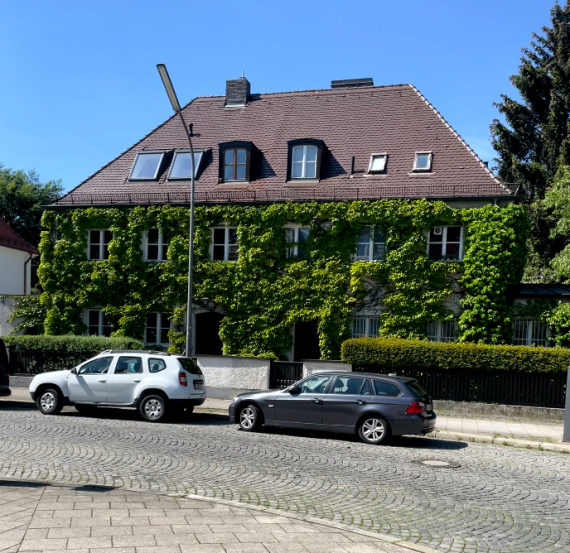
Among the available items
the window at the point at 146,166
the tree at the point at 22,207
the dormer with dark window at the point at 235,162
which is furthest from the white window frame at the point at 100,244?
the tree at the point at 22,207

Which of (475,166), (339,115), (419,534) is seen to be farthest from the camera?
(339,115)

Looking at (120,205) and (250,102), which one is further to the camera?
(250,102)

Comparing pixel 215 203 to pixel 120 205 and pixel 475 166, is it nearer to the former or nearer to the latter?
pixel 120 205

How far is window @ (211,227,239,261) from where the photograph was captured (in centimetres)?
2647

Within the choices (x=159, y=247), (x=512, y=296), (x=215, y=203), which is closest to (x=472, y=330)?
(x=512, y=296)

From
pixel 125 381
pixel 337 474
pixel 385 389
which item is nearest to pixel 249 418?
pixel 385 389

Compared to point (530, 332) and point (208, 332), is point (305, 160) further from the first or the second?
point (530, 332)

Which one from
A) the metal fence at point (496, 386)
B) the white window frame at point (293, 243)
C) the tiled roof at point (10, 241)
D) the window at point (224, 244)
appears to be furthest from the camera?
the tiled roof at point (10, 241)

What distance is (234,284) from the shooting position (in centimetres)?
2583

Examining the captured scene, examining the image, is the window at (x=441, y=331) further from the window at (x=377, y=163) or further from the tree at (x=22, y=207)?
the tree at (x=22, y=207)

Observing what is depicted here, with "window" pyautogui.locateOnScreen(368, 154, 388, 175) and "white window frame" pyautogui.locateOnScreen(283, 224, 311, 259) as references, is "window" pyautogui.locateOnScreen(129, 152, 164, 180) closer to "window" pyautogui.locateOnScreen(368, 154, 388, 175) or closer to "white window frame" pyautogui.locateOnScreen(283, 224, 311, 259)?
"white window frame" pyautogui.locateOnScreen(283, 224, 311, 259)

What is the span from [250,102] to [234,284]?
32.0ft

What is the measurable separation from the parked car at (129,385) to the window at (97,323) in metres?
10.8

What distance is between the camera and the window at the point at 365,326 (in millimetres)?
24703
